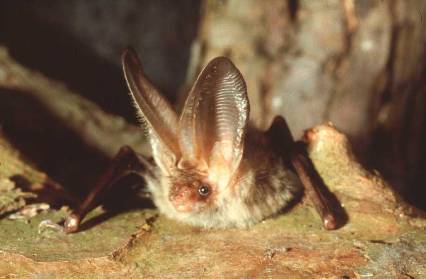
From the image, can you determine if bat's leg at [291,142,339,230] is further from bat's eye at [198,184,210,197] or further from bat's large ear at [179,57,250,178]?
bat's eye at [198,184,210,197]

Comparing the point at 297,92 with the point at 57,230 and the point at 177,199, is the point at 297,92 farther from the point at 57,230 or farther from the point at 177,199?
the point at 57,230

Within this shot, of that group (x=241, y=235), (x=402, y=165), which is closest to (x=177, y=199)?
(x=241, y=235)

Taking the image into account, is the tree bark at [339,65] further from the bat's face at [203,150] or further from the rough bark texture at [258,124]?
the bat's face at [203,150]

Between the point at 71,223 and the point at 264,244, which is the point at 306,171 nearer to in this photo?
the point at 264,244

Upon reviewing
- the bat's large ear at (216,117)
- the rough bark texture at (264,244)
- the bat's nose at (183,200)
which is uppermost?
the bat's large ear at (216,117)

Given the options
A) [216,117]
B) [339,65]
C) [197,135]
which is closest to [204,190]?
[197,135]

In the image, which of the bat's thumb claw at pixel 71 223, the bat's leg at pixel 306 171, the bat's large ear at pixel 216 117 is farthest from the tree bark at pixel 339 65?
the bat's thumb claw at pixel 71 223
